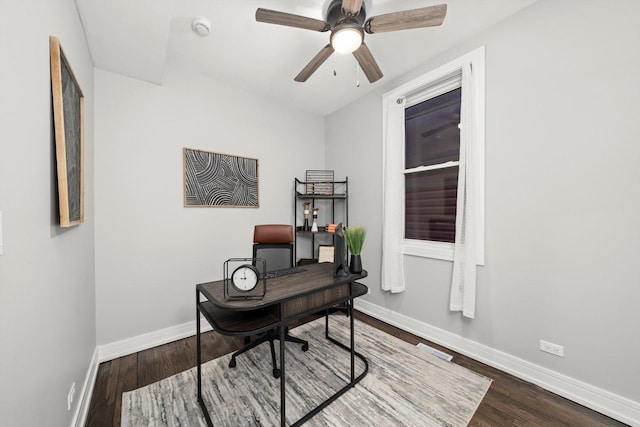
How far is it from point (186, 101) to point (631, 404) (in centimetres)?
417

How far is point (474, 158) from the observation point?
209 cm

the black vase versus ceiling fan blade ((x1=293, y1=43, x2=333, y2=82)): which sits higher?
ceiling fan blade ((x1=293, y1=43, x2=333, y2=82))

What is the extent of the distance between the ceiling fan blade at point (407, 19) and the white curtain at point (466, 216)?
0.83 metres

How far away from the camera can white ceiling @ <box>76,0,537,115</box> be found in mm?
1670

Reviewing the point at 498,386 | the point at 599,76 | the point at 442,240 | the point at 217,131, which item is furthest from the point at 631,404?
the point at 217,131

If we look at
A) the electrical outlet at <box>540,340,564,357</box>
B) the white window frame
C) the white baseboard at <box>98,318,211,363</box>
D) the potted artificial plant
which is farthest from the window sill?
the white baseboard at <box>98,318,211,363</box>

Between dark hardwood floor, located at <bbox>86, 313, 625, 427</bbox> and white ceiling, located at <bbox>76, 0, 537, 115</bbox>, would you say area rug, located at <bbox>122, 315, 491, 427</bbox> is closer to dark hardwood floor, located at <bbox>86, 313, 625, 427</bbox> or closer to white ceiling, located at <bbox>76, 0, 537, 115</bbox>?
dark hardwood floor, located at <bbox>86, 313, 625, 427</bbox>

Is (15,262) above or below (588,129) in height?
below

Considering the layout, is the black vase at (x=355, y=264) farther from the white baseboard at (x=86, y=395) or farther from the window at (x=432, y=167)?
the white baseboard at (x=86, y=395)

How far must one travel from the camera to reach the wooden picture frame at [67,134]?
1.08 m

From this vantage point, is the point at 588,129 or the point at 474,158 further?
the point at 474,158

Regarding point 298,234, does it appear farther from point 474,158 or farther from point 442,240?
point 474,158

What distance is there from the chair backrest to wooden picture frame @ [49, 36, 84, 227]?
1.28m

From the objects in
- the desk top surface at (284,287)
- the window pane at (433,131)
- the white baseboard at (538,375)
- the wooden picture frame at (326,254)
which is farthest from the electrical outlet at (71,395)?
the window pane at (433,131)
